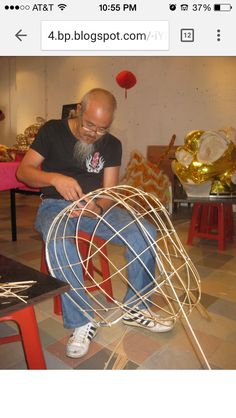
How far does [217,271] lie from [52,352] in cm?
117

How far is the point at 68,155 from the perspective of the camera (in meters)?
1.41

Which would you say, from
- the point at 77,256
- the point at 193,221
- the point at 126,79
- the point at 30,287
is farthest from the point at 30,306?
the point at 126,79

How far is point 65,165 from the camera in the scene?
4.68ft

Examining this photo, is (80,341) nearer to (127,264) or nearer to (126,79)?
(127,264)

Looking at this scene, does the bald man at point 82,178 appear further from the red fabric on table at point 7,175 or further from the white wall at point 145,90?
the white wall at point 145,90

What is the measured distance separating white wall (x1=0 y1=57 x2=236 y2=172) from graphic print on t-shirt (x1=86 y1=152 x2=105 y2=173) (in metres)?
2.78

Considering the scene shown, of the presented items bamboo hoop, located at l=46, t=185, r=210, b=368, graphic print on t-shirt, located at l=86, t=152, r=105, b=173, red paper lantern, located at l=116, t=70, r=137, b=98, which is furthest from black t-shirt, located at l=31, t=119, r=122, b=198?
red paper lantern, located at l=116, t=70, r=137, b=98

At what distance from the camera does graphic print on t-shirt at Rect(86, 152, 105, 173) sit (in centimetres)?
145

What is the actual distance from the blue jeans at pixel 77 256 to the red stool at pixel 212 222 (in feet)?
3.87

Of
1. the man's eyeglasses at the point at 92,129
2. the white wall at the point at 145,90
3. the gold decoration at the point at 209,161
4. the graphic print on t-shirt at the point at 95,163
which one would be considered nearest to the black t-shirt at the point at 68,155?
the graphic print on t-shirt at the point at 95,163
